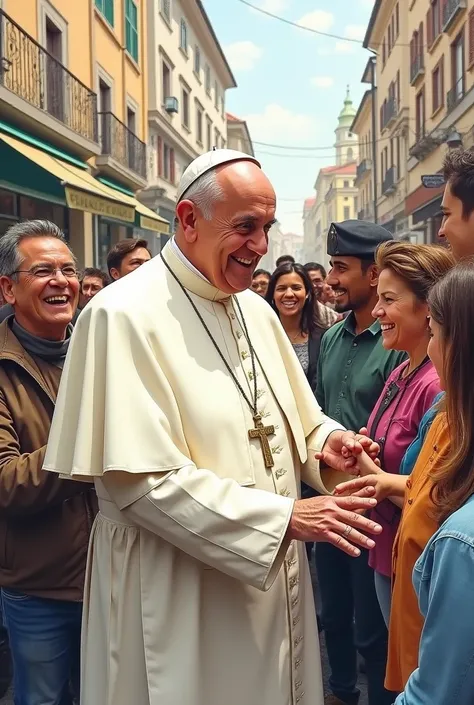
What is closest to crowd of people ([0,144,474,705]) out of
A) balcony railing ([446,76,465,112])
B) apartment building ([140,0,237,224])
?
balcony railing ([446,76,465,112])

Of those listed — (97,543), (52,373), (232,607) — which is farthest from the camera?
(52,373)

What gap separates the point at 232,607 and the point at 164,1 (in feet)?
77.0

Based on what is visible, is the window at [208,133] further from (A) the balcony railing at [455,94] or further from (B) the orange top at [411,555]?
(B) the orange top at [411,555]

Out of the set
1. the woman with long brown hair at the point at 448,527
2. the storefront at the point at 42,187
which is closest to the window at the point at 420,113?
the storefront at the point at 42,187

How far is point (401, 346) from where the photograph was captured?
2453mm

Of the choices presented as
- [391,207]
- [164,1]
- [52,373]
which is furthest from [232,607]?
[391,207]

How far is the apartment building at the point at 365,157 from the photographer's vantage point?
39.2 m

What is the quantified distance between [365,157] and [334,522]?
4409cm

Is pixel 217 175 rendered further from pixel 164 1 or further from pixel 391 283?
pixel 164 1

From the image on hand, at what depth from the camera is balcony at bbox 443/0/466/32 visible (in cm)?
1685

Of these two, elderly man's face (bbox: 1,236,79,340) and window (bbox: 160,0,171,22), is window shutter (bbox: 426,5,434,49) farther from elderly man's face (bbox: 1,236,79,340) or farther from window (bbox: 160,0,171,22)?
elderly man's face (bbox: 1,236,79,340)

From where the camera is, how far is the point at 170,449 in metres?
1.63

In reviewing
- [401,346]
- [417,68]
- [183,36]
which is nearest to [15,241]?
[401,346]

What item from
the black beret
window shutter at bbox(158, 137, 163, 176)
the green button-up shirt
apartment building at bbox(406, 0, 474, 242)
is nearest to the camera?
the green button-up shirt
